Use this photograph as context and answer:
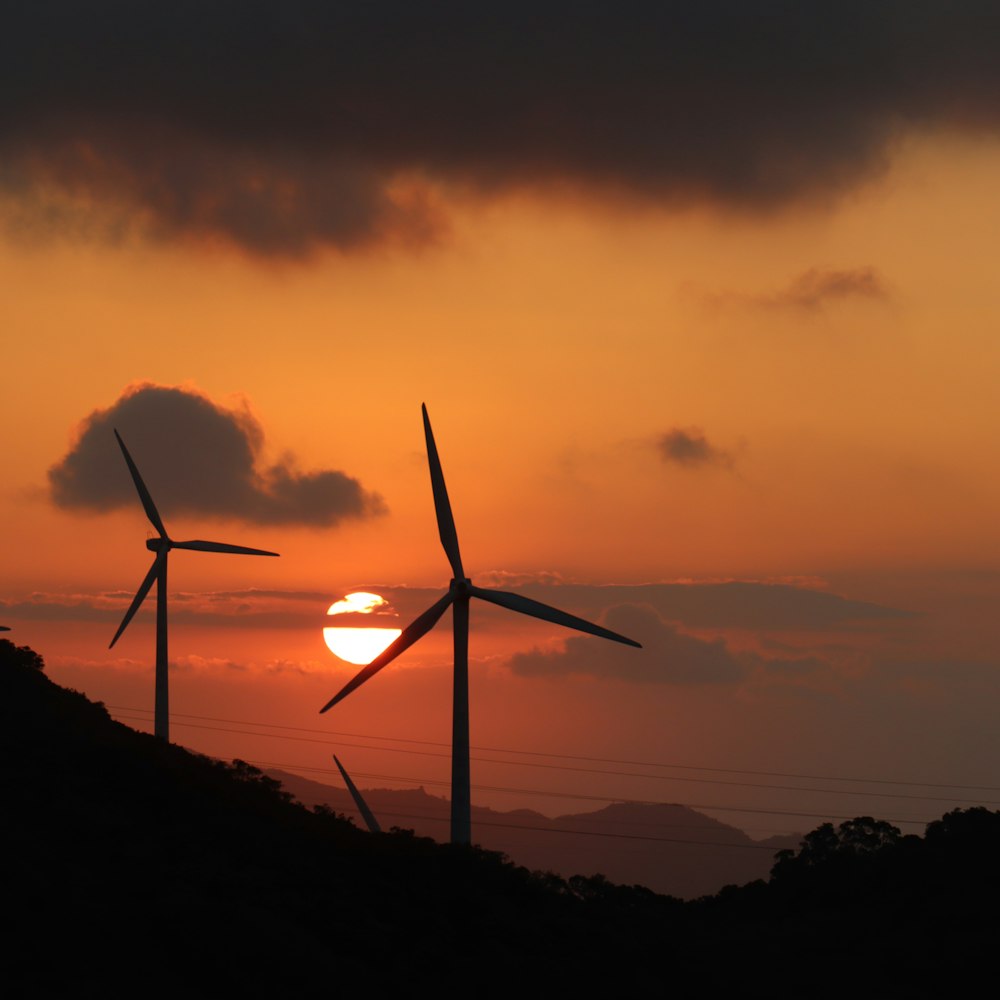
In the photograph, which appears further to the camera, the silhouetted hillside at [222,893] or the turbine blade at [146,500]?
the turbine blade at [146,500]

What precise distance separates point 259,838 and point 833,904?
65.6 m

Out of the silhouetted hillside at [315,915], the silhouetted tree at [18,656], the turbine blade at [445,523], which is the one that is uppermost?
the turbine blade at [445,523]

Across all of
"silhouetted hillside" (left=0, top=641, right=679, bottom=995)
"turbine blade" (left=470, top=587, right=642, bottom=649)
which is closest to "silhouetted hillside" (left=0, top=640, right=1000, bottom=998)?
"silhouetted hillside" (left=0, top=641, right=679, bottom=995)

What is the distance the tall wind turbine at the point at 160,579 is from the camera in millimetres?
142375

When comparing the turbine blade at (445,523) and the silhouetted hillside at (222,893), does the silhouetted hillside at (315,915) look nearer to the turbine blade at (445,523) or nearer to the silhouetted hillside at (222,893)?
the silhouetted hillside at (222,893)

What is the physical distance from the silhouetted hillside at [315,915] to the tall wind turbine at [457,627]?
25.7 feet

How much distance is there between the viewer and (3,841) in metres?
87.9

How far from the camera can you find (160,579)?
5999 inches

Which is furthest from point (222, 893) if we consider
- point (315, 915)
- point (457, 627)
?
point (457, 627)

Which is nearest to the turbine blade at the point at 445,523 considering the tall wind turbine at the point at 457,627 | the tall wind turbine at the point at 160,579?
the tall wind turbine at the point at 457,627

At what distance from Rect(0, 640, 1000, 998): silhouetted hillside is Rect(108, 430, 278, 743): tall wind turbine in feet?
19.7

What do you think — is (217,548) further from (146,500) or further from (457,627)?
(457,627)

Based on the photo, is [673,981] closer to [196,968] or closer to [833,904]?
[196,968]

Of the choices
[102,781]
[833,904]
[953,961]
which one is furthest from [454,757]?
[833,904]
